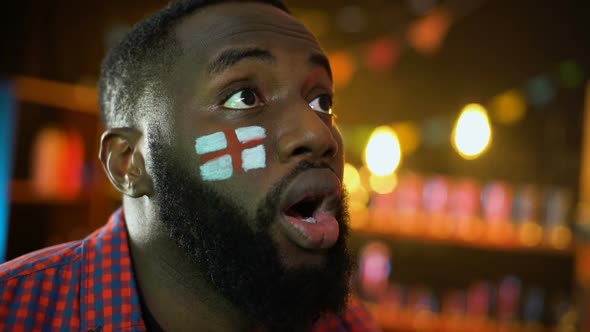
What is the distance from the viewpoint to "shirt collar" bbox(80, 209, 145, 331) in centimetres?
116

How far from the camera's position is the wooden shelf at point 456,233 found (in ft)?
11.0

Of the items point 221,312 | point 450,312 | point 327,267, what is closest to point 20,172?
point 221,312

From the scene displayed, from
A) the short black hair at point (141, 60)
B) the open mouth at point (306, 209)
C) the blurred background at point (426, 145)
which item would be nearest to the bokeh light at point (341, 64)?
the blurred background at point (426, 145)

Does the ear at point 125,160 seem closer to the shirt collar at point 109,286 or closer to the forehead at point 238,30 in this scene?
the shirt collar at point 109,286

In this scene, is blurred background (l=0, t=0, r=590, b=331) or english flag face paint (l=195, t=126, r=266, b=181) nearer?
english flag face paint (l=195, t=126, r=266, b=181)

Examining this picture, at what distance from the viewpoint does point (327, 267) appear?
1.14 m

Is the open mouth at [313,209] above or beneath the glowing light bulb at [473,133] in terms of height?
beneath

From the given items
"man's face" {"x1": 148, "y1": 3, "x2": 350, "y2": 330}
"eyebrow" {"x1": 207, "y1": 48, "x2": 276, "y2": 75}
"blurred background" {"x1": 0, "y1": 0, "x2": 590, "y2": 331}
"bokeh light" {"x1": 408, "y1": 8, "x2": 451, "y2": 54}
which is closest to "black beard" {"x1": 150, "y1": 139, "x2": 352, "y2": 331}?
"man's face" {"x1": 148, "y1": 3, "x2": 350, "y2": 330}

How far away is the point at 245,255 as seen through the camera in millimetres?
1113

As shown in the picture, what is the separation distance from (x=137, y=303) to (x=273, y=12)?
80 centimetres

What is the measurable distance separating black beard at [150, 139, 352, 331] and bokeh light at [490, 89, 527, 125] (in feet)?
9.79

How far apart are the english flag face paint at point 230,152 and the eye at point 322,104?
0.22 m

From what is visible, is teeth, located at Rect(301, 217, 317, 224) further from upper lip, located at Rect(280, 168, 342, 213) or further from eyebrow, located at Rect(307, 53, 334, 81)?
eyebrow, located at Rect(307, 53, 334, 81)

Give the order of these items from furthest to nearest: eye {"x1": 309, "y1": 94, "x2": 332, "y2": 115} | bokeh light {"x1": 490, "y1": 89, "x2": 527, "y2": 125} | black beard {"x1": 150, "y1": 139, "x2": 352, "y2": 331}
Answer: bokeh light {"x1": 490, "y1": 89, "x2": 527, "y2": 125}
eye {"x1": 309, "y1": 94, "x2": 332, "y2": 115}
black beard {"x1": 150, "y1": 139, "x2": 352, "y2": 331}
